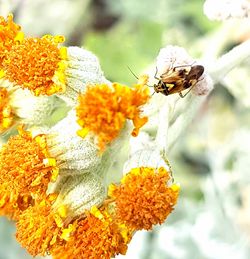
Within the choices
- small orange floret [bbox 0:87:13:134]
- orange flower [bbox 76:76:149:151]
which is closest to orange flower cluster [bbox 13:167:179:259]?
orange flower [bbox 76:76:149:151]

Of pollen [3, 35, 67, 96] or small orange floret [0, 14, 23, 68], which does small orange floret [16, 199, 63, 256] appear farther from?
small orange floret [0, 14, 23, 68]

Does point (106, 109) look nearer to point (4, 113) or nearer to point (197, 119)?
point (4, 113)

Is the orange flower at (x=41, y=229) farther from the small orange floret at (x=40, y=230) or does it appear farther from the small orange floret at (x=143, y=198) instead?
the small orange floret at (x=143, y=198)

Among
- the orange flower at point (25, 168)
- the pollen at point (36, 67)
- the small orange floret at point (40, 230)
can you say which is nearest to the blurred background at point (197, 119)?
the pollen at point (36, 67)

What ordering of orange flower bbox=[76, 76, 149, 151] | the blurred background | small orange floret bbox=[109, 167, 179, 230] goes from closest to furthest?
orange flower bbox=[76, 76, 149, 151] < small orange floret bbox=[109, 167, 179, 230] < the blurred background

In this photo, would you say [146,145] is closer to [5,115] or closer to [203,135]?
[5,115]
